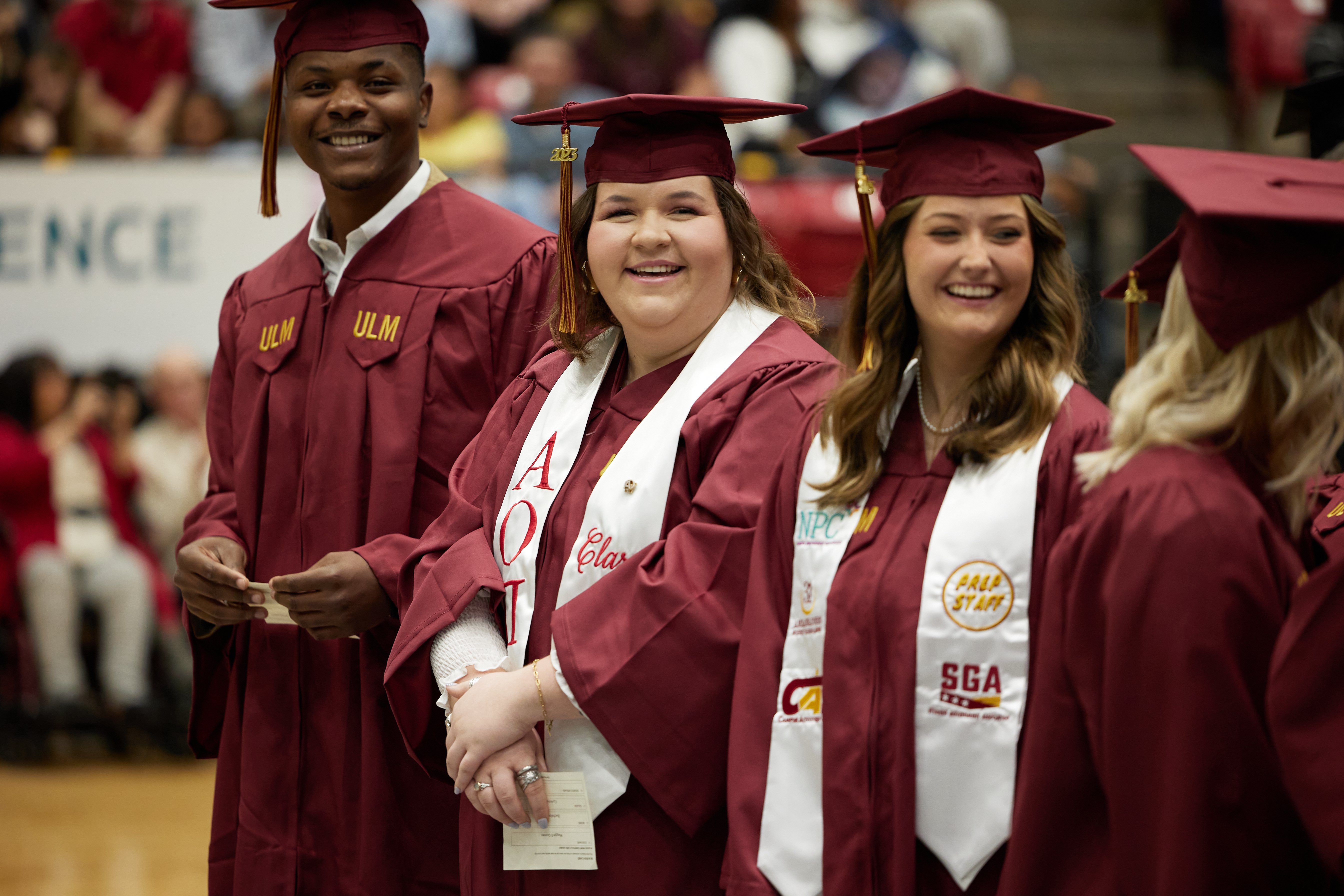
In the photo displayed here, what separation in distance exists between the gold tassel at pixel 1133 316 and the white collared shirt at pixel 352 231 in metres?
1.42

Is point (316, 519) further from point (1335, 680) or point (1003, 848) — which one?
point (1335, 680)

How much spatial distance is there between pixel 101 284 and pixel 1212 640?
5.74 meters

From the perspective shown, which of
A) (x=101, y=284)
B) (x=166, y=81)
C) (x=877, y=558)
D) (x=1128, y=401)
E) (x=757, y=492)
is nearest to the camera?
(x=1128, y=401)

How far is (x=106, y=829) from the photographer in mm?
5039

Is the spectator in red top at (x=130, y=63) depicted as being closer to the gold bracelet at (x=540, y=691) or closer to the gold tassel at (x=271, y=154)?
the gold tassel at (x=271, y=154)

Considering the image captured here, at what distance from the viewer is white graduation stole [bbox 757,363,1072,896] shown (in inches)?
70.1

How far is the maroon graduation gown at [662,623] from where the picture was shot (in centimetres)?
208

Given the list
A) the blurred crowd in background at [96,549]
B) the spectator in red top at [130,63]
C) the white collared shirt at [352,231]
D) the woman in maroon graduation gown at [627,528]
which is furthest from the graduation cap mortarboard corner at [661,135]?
the spectator in red top at [130,63]

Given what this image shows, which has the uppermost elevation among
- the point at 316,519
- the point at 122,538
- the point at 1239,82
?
the point at 1239,82

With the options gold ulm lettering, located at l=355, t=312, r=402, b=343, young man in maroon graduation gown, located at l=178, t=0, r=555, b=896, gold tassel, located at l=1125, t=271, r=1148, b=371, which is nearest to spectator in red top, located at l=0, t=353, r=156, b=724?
young man in maroon graduation gown, located at l=178, t=0, r=555, b=896

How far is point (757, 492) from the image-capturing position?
2.13m

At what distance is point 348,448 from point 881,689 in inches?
49.5

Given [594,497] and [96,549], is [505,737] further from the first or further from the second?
[96,549]

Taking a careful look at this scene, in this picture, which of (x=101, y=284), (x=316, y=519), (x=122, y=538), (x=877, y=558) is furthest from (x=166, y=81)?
(x=877, y=558)
